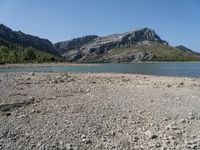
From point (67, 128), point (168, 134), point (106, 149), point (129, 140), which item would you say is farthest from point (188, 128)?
point (67, 128)

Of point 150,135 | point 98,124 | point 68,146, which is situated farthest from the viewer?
point 98,124

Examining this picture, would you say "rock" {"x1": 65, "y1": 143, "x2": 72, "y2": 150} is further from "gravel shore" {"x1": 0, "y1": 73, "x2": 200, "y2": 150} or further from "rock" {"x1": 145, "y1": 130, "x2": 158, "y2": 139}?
"rock" {"x1": 145, "y1": 130, "x2": 158, "y2": 139}

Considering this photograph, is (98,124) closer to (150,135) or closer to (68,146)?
(150,135)

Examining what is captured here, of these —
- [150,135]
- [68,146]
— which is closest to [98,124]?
[150,135]

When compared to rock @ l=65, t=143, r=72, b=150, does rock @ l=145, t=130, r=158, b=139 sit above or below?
above

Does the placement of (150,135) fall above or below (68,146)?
above

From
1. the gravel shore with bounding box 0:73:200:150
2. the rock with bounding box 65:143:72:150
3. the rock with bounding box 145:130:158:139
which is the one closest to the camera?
the rock with bounding box 65:143:72:150

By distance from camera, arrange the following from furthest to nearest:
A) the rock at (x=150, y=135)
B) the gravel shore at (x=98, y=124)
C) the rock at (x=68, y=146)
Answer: the rock at (x=150, y=135), the gravel shore at (x=98, y=124), the rock at (x=68, y=146)

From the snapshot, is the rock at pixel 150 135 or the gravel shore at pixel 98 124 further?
the rock at pixel 150 135

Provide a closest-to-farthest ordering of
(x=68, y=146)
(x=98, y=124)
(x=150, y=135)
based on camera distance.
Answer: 1. (x=68, y=146)
2. (x=150, y=135)
3. (x=98, y=124)

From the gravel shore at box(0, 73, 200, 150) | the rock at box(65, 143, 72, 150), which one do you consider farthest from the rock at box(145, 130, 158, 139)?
the rock at box(65, 143, 72, 150)

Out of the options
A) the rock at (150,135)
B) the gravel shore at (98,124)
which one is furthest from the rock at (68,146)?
the rock at (150,135)

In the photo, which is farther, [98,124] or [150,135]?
[98,124]

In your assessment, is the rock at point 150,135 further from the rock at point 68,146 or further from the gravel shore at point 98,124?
the rock at point 68,146
